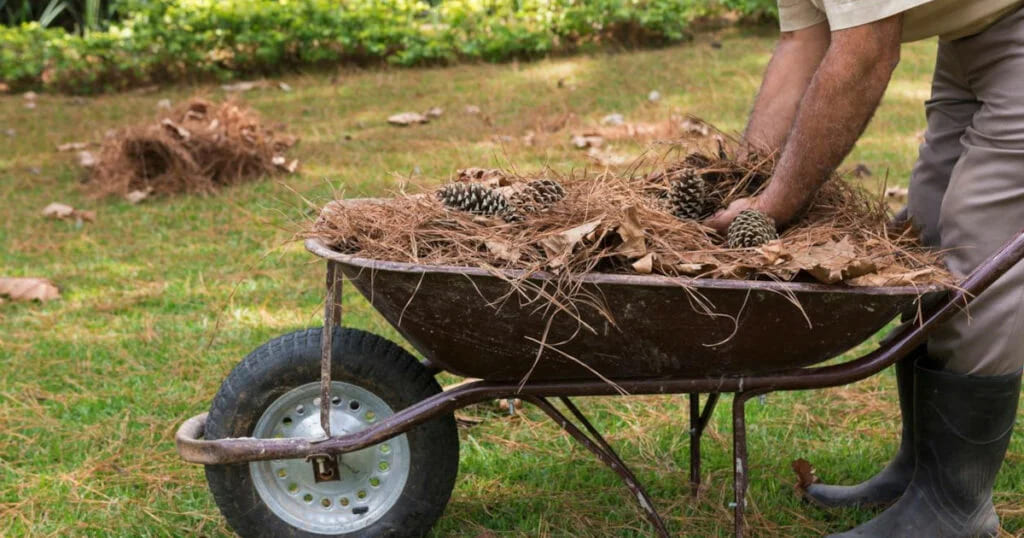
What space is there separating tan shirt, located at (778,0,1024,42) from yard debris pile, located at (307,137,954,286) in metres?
0.37

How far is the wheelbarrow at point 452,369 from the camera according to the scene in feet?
6.48

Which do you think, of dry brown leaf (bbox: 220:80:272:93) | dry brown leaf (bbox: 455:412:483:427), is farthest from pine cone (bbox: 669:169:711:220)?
dry brown leaf (bbox: 220:80:272:93)

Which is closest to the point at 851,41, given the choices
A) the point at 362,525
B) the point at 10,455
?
the point at 362,525

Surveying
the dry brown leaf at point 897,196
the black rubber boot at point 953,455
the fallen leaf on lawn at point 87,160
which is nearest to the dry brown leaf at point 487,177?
the black rubber boot at point 953,455

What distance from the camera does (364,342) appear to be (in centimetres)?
225

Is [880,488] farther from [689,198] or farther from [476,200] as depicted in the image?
[476,200]

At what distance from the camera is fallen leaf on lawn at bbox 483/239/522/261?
6.49 ft

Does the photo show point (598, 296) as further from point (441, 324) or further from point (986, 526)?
point (986, 526)

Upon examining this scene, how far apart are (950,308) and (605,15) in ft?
19.3

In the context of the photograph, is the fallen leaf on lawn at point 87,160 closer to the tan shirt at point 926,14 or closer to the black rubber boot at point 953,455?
the tan shirt at point 926,14

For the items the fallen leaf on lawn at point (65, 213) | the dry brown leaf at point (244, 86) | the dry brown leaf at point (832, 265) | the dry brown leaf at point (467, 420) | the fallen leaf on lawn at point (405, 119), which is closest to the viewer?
the dry brown leaf at point (832, 265)

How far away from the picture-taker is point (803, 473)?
268 cm

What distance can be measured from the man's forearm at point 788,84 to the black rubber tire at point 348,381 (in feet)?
3.08

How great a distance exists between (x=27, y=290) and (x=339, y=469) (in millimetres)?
2331
